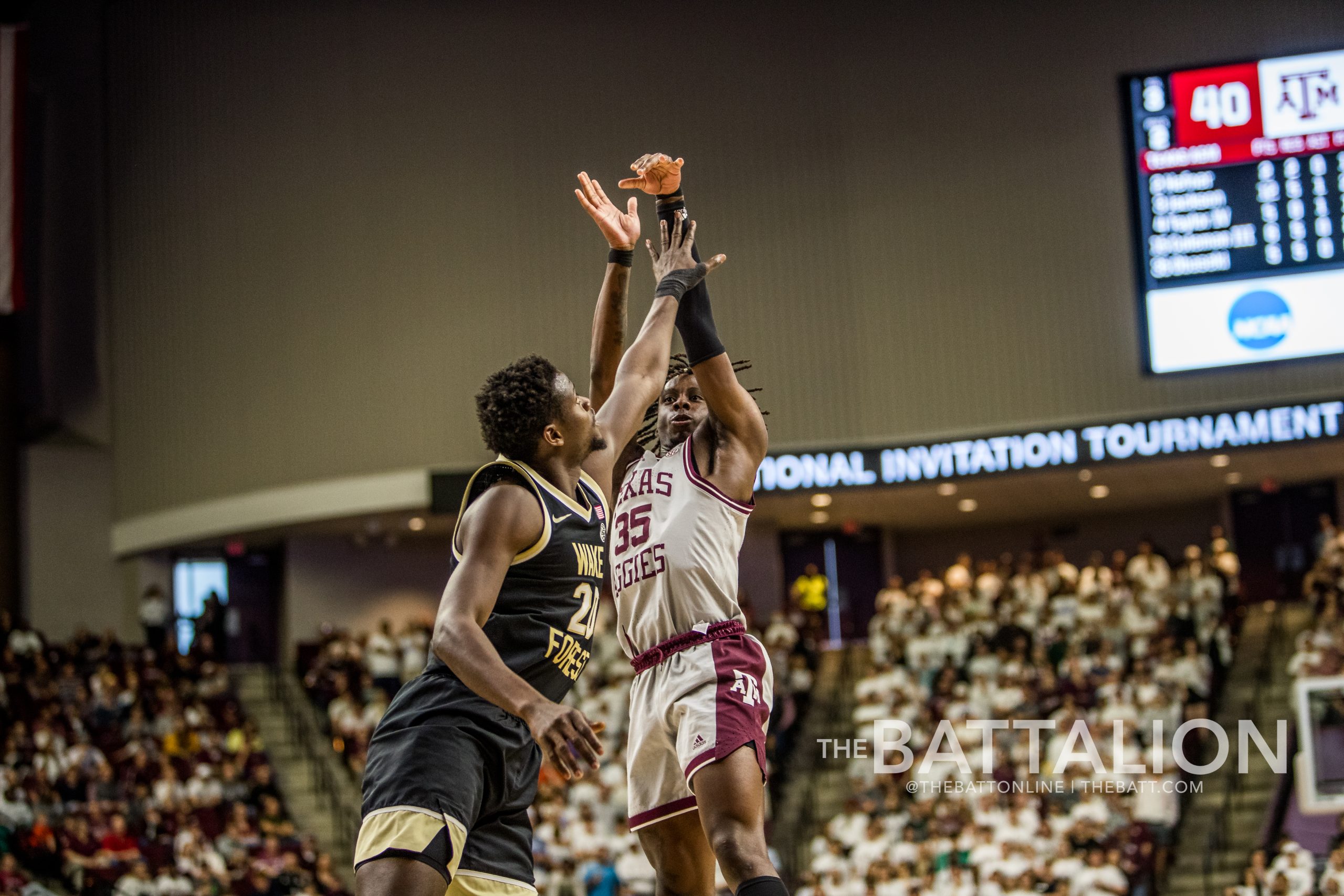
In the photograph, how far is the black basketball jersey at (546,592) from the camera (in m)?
4.43

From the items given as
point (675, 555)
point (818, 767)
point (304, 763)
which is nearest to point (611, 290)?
point (675, 555)

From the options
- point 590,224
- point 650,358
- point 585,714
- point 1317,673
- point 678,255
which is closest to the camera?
point 650,358

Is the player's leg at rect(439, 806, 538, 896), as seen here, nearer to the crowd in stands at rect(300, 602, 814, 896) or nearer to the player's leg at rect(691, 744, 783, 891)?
the player's leg at rect(691, 744, 783, 891)

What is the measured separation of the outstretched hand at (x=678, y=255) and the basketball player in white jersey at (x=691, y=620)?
5cm

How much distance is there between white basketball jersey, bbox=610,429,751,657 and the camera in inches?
207

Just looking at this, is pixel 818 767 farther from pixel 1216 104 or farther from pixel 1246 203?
pixel 1216 104

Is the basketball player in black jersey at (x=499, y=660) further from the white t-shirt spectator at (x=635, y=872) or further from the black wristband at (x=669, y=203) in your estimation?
the white t-shirt spectator at (x=635, y=872)

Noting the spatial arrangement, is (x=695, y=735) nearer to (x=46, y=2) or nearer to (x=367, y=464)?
(x=367, y=464)

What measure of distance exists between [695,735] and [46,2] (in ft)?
84.0

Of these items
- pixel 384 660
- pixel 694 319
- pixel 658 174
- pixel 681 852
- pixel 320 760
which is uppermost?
pixel 658 174

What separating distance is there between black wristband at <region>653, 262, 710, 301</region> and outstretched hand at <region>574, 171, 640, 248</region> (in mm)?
236

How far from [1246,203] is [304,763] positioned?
535 inches

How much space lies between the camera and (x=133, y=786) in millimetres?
17547

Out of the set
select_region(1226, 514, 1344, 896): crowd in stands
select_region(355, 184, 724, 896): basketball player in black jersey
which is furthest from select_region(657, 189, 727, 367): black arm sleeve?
select_region(1226, 514, 1344, 896): crowd in stands
